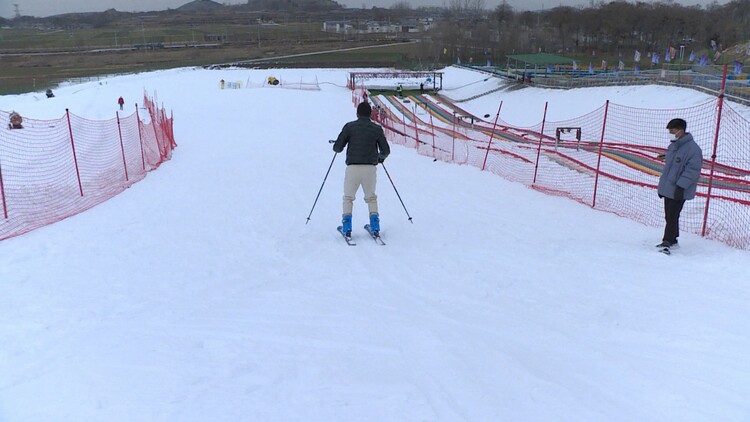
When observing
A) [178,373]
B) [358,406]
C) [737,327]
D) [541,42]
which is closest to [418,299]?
[358,406]

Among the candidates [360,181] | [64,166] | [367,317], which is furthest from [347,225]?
[64,166]

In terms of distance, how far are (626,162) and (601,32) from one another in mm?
91377

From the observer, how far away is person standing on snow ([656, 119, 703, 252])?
22.6ft

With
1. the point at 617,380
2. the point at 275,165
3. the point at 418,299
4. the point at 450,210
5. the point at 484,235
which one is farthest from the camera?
the point at 275,165

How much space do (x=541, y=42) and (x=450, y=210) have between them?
328 ft

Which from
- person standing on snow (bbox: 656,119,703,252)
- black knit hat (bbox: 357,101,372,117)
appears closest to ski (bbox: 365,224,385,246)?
black knit hat (bbox: 357,101,372,117)

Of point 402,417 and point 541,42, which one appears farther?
point 541,42

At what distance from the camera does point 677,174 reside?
698 centimetres

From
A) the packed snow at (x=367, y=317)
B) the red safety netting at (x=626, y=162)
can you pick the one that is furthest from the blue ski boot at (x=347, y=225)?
the red safety netting at (x=626, y=162)

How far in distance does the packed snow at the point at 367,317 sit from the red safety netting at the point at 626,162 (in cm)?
106

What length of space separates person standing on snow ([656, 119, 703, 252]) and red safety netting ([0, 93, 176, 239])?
29.5 ft

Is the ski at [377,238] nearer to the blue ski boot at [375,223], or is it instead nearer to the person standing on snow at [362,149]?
the blue ski boot at [375,223]

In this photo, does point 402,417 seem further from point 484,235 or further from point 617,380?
point 484,235

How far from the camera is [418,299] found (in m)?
5.75
